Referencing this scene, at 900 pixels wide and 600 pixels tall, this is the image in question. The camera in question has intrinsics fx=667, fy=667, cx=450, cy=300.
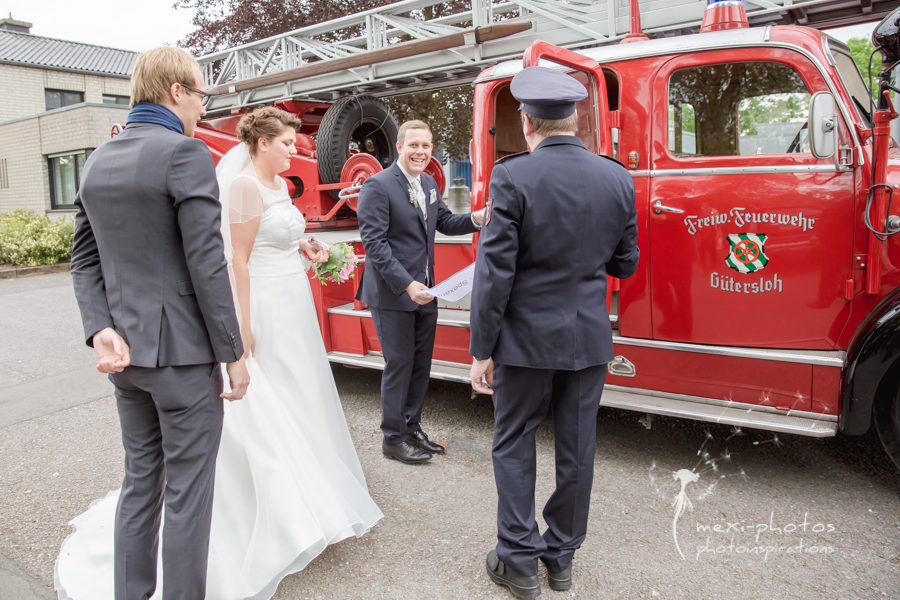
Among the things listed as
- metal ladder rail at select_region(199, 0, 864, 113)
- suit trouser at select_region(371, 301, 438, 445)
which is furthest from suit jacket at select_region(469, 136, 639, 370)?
metal ladder rail at select_region(199, 0, 864, 113)

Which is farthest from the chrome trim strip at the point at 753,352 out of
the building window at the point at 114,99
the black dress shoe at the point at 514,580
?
the building window at the point at 114,99

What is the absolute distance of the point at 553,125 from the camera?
2484 millimetres

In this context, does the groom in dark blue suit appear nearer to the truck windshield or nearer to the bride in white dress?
the bride in white dress

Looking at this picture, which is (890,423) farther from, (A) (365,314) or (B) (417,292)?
(A) (365,314)

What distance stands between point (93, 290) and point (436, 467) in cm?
224

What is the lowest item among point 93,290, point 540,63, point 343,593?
point 343,593

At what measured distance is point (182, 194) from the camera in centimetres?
204

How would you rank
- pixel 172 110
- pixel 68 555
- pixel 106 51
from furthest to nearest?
pixel 106 51, pixel 68 555, pixel 172 110

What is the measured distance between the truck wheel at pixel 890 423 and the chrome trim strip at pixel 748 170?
1079 mm

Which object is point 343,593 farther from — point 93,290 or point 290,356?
point 93,290

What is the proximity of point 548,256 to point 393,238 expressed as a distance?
1629mm

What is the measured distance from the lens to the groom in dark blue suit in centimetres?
379

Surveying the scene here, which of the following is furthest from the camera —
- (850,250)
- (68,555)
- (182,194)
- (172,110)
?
(850,250)

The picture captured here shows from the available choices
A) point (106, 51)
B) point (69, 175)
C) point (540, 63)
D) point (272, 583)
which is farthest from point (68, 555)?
point (106, 51)
